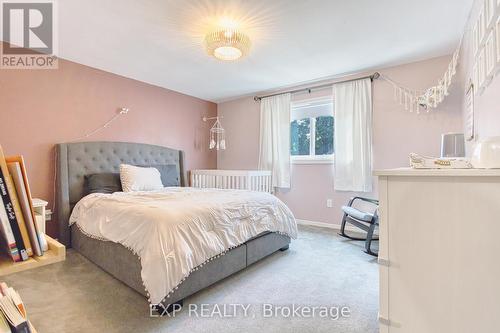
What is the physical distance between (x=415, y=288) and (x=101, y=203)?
2.58m

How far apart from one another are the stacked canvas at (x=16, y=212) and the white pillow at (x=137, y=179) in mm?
2767

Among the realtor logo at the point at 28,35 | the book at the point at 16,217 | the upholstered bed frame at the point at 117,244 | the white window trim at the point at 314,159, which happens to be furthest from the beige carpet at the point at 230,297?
the realtor logo at the point at 28,35

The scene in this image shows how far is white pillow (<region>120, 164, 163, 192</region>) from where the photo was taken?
10.5ft

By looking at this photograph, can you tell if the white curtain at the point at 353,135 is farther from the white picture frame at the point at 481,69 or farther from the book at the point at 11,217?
the book at the point at 11,217

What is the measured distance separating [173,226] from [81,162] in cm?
217

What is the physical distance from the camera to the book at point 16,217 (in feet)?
1.75

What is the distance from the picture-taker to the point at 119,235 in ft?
6.68

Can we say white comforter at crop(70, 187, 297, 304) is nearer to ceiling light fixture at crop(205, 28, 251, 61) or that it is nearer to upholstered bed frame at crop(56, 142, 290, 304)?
upholstered bed frame at crop(56, 142, 290, 304)

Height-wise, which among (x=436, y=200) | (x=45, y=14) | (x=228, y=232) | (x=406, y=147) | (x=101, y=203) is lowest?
(x=228, y=232)

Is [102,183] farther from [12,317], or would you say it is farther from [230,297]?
[12,317]

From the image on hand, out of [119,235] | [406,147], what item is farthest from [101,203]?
[406,147]

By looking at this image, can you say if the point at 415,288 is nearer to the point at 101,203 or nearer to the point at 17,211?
the point at 17,211

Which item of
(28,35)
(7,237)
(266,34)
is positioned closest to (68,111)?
(28,35)

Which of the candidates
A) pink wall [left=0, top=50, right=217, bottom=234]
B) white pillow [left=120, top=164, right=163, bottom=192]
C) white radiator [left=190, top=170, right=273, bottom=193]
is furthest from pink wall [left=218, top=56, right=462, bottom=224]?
white pillow [left=120, top=164, right=163, bottom=192]
